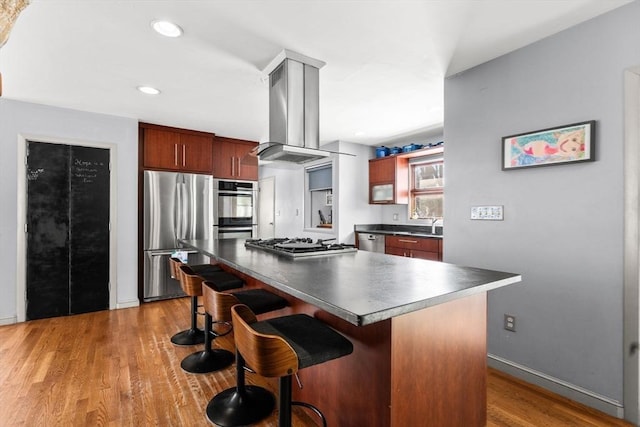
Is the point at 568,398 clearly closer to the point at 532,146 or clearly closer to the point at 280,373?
the point at 532,146

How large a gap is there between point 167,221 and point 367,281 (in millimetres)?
3666

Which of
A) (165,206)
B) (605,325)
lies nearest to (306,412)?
(605,325)

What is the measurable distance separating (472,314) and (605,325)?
3.55 feet

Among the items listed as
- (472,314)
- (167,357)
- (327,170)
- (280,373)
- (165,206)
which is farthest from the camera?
(327,170)

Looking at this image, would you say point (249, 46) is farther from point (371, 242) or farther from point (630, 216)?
point (371, 242)

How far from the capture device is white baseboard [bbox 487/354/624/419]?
1863 mm

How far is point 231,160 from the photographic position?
5105 millimetres

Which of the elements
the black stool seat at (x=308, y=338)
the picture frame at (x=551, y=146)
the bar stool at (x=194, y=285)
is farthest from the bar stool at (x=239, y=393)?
the picture frame at (x=551, y=146)

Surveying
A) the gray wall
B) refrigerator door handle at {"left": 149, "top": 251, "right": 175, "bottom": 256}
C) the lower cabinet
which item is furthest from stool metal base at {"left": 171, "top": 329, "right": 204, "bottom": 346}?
the lower cabinet

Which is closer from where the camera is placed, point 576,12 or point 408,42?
point 576,12

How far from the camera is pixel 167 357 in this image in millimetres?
2582

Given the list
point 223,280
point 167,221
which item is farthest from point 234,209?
point 223,280

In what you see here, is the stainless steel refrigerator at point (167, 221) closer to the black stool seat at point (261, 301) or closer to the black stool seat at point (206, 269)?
the black stool seat at point (206, 269)

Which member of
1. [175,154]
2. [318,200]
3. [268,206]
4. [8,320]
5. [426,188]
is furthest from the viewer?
[268,206]
